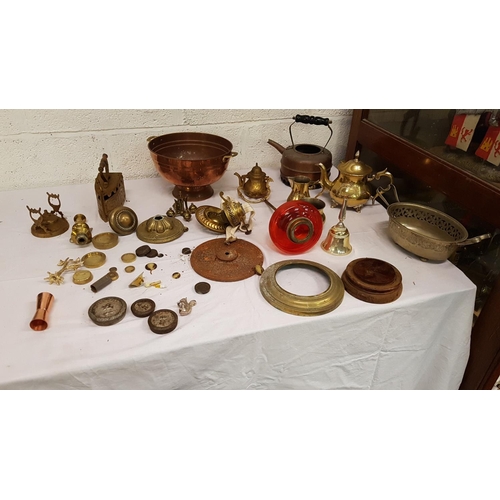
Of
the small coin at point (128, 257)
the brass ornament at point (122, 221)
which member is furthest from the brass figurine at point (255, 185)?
the small coin at point (128, 257)

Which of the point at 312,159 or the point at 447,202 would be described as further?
the point at 312,159

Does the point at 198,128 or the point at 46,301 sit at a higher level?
the point at 198,128

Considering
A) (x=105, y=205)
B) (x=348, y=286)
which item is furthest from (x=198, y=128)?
(x=348, y=286)

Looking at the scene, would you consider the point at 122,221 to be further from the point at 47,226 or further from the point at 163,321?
the point at 163,321

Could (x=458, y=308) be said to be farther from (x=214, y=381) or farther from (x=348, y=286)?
(x=214, y=381)

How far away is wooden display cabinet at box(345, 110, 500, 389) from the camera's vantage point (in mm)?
1203

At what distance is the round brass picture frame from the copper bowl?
0.53 m

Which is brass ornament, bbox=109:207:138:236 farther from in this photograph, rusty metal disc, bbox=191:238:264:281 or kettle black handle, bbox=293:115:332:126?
kettle black handle, bbox=293:115:332:126

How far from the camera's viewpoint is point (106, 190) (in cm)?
134

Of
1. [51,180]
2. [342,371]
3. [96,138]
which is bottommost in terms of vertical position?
[342,371]

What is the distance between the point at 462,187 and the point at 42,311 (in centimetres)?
135

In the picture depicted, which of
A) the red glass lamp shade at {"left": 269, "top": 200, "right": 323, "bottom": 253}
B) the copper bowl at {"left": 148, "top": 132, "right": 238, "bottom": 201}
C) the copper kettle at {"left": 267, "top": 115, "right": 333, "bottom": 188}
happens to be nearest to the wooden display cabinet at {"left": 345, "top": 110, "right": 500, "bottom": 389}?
the copper kettle at {"left": 267, "top": 115, "right": 333, "bottom": 188}

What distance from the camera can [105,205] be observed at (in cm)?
135

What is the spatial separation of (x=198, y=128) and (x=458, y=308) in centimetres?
130
